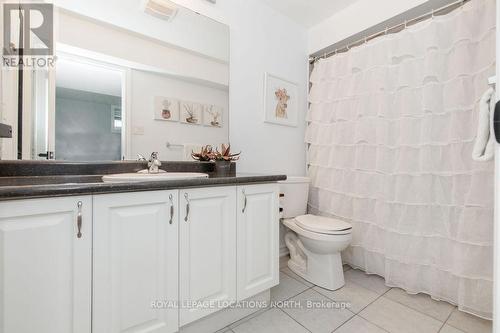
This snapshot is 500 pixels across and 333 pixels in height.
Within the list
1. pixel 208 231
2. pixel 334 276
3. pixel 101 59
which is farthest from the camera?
pixel 334 276

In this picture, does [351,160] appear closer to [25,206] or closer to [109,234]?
[109,234]

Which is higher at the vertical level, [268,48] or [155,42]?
[268,48]

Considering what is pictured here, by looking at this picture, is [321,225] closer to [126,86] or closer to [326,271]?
[326,271]

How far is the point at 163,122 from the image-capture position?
1.57 metres

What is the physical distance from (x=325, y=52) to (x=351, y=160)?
3.98 ft

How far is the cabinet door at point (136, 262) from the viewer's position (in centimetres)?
89

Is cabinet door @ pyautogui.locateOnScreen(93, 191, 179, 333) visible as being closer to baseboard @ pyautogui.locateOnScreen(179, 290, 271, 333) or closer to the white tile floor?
baseboard @ pyautogui.locateOnScreen(179, 290, 271, 333)

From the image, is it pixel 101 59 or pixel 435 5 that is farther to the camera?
pixel 435 5

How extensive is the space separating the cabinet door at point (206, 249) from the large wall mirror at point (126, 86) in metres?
0.60

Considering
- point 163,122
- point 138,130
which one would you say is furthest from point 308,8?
point 138,130

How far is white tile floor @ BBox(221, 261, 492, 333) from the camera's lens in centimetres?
130

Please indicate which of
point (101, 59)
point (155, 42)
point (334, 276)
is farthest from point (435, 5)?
point (101, 59)

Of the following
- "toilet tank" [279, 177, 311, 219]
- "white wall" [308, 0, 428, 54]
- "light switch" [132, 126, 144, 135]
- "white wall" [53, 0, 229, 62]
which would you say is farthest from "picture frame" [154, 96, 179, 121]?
"white wall" [308, 0, 428, 54]

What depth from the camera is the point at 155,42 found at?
5.07 feet
